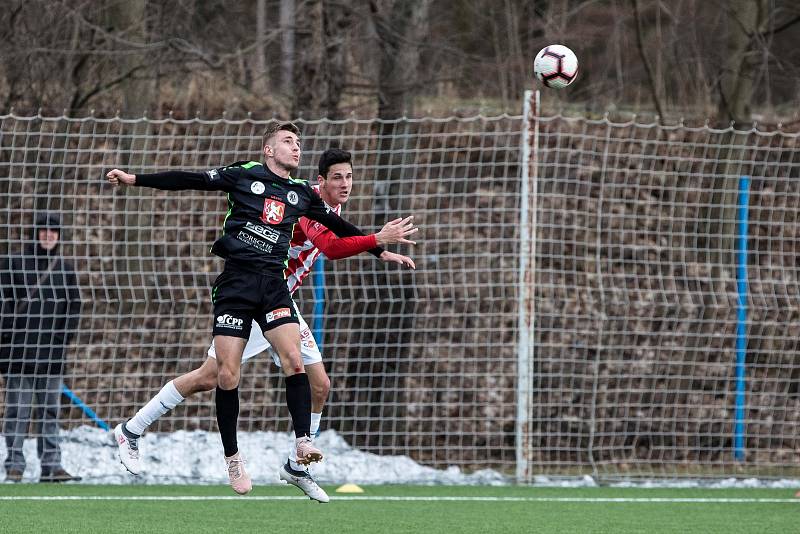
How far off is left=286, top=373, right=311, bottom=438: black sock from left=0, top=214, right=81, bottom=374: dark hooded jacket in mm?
3739

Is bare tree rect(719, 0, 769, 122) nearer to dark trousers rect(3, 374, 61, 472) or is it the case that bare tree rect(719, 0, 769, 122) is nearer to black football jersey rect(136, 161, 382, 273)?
black football jersey rect(136, 161, 382, 273)

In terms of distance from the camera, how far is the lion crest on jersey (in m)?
7.15

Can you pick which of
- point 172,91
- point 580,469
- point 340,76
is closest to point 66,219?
point 172,91

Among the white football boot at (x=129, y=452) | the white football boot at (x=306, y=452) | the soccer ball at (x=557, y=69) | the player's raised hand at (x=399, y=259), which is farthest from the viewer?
the soccer ball at (x=557, y=69)

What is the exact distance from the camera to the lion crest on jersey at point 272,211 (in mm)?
7148

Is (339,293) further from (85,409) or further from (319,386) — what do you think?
(319,386)

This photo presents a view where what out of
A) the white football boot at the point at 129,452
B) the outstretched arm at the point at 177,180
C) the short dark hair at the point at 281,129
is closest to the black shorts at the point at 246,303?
the outstretched arm at the point at 177,180

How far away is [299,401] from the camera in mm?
7188

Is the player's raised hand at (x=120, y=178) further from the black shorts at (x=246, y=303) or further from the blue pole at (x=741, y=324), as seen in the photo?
the blue pole at (x=741, y=324)

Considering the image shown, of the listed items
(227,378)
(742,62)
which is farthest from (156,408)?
(742,62)

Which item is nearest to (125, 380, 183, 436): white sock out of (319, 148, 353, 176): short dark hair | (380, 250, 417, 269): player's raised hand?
(380, 250, 417, 269): player's raised hand

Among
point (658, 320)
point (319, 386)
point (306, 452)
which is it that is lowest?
point (306, 452)

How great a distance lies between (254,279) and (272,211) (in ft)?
1.44

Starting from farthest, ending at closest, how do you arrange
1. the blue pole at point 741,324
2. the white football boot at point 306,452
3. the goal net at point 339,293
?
the goal net at point 339,293, the blue pole at point 741,324, the white football boot at point 306,452
